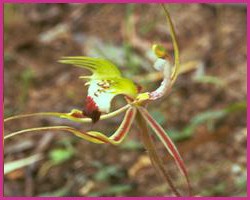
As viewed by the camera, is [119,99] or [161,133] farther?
[119,99]

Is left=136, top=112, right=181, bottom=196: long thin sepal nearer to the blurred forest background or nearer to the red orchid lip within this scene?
the red orchid lip

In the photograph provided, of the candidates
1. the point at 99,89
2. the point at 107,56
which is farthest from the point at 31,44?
the point at 99,89

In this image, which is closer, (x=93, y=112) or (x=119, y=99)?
(x=93, y=112)

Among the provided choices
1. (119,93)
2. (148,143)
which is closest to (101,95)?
(119,93)

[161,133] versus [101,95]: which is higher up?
[101,95]

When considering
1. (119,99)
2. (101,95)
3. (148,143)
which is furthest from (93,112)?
(119,99)

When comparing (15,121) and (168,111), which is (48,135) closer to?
(15,121)

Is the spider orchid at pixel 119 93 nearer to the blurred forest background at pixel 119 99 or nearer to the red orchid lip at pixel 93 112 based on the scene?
the red orchid lip at pixel 93 112

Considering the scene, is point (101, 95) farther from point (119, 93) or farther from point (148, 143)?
point (148, 143)

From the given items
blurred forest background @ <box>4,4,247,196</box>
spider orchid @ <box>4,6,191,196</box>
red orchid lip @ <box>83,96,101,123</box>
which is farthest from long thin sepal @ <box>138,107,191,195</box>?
blurred forest background @ <box>4,4,247,196</box>
